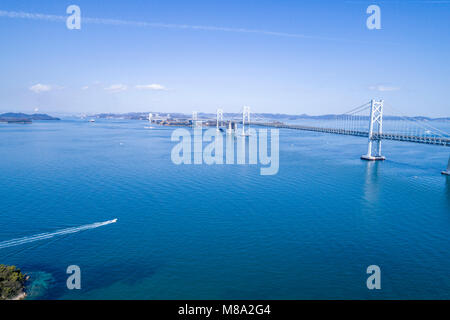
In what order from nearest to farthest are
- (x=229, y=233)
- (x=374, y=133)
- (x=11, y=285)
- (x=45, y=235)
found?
(x=11, y=285) → (x=45, y=235) → (x=229, y=233) → (x=374, y=133)

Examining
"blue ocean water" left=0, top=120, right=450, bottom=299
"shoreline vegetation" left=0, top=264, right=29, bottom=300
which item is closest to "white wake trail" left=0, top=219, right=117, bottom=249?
"blue ocean water" left=0, top=120, right=450, bottom=299

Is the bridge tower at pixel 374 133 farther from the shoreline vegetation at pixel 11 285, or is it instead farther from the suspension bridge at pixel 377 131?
the shoreline vegetation at pixel 11 285

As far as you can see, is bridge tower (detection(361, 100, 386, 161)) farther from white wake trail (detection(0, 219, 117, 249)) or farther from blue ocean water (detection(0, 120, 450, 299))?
white wake trail (detection(0, 219, 117, 249))

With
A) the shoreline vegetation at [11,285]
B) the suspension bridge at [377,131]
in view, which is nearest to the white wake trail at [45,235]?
the shoreline vegetation at [11,285]

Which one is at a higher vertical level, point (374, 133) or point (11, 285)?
point (374, 133)

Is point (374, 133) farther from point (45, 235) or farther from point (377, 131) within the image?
point (45, 235)

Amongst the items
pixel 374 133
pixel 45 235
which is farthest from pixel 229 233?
pixel 374 133
